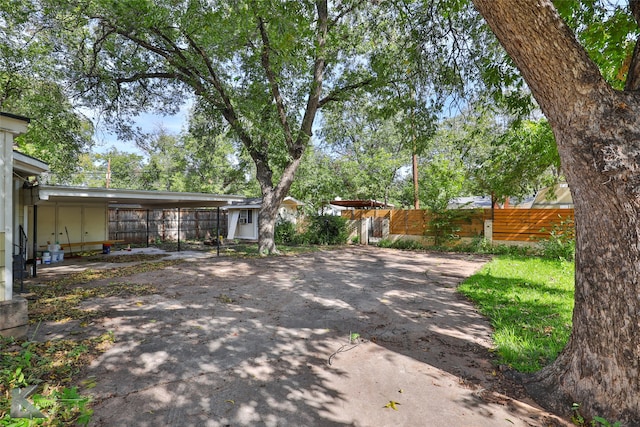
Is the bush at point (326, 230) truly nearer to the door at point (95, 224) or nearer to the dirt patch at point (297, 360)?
the door at point (95, 224)

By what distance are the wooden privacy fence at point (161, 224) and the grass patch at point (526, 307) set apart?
12072 millimetres

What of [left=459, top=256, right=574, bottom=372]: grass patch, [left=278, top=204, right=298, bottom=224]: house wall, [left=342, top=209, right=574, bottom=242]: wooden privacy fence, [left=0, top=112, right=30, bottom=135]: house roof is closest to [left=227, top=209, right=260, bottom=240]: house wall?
[left=278, top=204, right=298, bottom=224]: house wall

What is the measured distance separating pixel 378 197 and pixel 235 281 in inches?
574

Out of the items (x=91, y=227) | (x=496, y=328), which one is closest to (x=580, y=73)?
(x=496, y=328)

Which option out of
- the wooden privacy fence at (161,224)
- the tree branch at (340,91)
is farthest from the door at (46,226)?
the tree branch at (340,91)

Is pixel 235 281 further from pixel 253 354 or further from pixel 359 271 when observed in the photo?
pixel 253 354

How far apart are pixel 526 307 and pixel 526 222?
26.4 ft

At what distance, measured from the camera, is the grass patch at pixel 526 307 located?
3246mm

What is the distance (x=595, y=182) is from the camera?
7.01 feet

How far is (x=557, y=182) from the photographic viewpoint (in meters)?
12.3

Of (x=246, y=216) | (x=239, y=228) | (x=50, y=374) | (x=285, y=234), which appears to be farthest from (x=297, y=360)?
(x=239, y=228)

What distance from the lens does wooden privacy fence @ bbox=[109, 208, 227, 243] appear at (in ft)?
49.9

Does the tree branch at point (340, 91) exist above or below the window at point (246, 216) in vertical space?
above

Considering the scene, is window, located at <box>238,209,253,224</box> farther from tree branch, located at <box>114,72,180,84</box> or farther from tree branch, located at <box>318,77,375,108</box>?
tree branch, located at <box>114,72,180,84</box>
